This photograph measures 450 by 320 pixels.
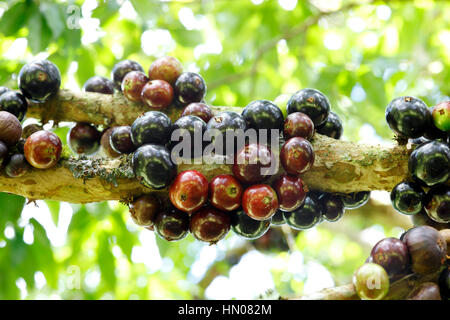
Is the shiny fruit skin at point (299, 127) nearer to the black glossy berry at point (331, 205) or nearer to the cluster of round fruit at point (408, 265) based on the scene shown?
the black glossy berry at point (331, 205)

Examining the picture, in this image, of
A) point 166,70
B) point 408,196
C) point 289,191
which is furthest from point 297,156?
point 166,70

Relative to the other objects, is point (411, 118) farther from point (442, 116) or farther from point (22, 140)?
point (22, 140)

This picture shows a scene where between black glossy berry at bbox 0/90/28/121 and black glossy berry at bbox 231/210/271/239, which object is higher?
black glossy berry at bbox 0/90/28/121

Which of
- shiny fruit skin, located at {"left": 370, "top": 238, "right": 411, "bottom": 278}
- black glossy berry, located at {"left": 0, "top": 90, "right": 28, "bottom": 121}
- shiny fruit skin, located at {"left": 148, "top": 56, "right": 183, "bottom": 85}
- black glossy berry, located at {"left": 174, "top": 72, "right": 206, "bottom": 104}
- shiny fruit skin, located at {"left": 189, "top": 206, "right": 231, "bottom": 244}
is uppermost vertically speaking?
shiny fruit skin, located at {"left": 148, "top": 56, "right": 183, "bottom": 85}

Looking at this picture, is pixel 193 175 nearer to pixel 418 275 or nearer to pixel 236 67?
pixel 418 275

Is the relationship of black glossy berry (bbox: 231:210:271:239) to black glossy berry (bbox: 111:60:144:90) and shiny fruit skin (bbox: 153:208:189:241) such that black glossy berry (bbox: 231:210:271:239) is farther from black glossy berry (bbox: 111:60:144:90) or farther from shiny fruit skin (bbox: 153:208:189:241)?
black glossy berry (bbox: 111:60:144:90)

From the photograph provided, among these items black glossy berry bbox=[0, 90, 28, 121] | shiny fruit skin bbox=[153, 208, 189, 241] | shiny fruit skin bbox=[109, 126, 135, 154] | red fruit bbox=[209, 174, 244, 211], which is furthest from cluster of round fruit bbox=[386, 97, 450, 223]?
black glossy berry bbox=[0, 90, 28, 121]
